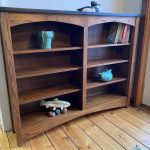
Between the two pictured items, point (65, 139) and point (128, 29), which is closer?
point (65, 139)

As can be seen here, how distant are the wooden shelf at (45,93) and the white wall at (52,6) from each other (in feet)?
0.65

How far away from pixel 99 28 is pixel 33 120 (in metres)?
1.28

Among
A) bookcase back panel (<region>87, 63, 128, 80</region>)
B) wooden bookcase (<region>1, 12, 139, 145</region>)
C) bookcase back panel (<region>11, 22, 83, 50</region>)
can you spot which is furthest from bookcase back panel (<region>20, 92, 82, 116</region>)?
bookcase back panel (<region>11, 22, 83, 50</region>)

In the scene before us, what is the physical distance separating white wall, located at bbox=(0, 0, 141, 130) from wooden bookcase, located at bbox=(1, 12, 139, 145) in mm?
138

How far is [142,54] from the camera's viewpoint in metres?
2.04

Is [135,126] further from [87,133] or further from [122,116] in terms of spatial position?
[87,133]

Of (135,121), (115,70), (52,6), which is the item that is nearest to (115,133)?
(135,121)

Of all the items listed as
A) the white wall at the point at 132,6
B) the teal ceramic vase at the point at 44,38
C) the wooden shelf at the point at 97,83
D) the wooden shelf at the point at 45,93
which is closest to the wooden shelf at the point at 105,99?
the wooden shelf at the point at 97,83

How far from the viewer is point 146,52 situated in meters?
2.06

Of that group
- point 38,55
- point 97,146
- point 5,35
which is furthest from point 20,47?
point 97,146

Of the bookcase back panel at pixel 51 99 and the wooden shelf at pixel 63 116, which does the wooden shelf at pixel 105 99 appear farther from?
the bookcase back panel at pixel 51 99

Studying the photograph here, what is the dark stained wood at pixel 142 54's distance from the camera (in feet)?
6.31

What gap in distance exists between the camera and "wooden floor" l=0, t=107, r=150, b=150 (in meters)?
1.53

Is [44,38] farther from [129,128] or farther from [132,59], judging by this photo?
[129,128]
